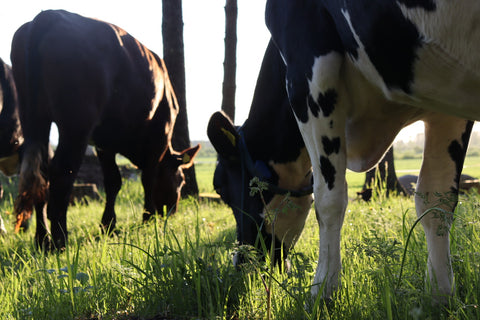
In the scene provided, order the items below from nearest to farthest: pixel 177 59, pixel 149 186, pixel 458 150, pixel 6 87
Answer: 1. pixel 458 150
2. pixel 149 186
3. pixel 6 87
4. pixel 177 59

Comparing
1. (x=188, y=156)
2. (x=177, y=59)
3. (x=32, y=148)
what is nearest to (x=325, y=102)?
(x=32, y=148)

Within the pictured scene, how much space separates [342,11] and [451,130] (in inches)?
34.6

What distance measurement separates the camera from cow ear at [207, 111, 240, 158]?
3049 mm

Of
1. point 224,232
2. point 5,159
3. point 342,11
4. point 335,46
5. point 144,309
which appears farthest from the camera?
point 5,159

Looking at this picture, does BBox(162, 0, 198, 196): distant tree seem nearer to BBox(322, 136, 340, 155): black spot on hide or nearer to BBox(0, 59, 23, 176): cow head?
BBox(0, 59, 23, 176): cow head

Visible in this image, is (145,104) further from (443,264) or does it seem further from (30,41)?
(443,264)

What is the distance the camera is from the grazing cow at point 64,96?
422cm

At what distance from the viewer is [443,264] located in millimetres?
2145

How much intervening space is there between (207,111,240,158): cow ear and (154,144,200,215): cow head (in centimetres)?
278

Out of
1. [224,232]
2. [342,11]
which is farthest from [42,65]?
[342,11]

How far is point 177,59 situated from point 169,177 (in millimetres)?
3070

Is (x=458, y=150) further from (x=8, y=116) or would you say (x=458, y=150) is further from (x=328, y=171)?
(x=8, y=116)

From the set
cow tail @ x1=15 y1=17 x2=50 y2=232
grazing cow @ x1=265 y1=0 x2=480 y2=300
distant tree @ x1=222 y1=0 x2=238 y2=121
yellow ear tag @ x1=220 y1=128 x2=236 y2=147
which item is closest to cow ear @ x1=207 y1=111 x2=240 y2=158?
yellow ear tag @ x1=220 y1=128 x2=236 y2=147

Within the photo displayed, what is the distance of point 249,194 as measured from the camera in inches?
113
